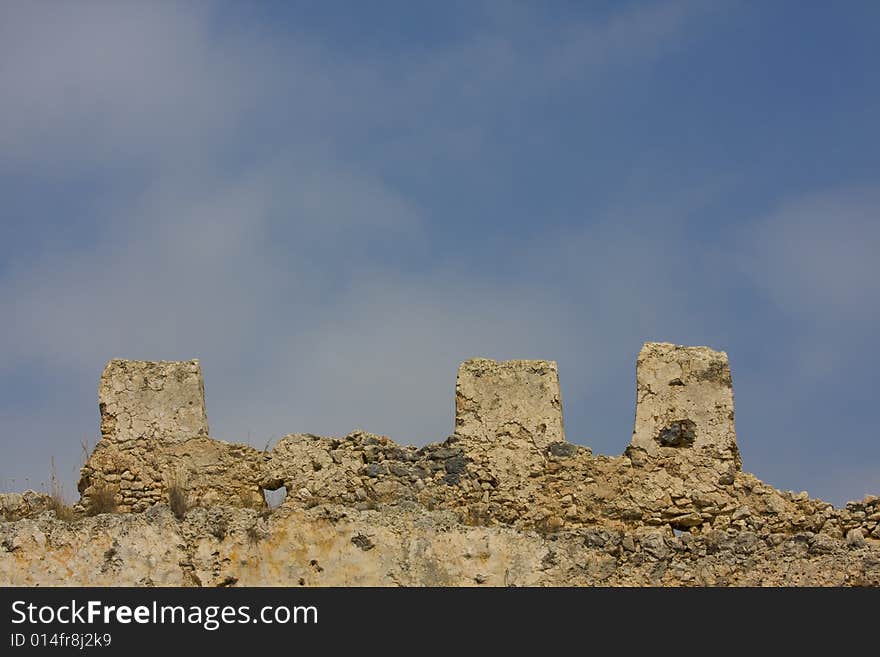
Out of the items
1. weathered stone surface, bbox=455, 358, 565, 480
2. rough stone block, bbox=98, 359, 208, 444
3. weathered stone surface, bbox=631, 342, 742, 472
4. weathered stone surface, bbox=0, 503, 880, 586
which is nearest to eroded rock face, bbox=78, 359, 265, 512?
rough stone block, bbox=98, 359, 208, 444

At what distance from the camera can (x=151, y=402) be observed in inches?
576

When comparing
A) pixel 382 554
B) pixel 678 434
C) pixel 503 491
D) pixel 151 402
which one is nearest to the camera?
pixel 382 554

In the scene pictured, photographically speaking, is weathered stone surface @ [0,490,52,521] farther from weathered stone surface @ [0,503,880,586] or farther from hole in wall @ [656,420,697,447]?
hole in wall @ [656,420,697,447]

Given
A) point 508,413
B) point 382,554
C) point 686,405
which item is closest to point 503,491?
point 508,413

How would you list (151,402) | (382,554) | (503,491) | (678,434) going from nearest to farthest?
(382,554) → (503,491) → (678,434) → (151,402)

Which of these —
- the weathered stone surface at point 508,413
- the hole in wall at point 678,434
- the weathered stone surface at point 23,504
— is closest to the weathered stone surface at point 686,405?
the hole in wall at point 678,434

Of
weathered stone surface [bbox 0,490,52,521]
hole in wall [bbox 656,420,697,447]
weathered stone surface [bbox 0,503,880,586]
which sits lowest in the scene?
weathered stone surface [bbox 0,503,880,586]

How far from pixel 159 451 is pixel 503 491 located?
272 cm

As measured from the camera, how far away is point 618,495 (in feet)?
47.1

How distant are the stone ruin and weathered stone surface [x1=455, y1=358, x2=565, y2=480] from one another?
0.4 inches

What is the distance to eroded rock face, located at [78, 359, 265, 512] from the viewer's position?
1443 centimetres

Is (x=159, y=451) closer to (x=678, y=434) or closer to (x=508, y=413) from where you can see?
(x=508, y=413)

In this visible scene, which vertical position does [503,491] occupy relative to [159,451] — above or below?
below
